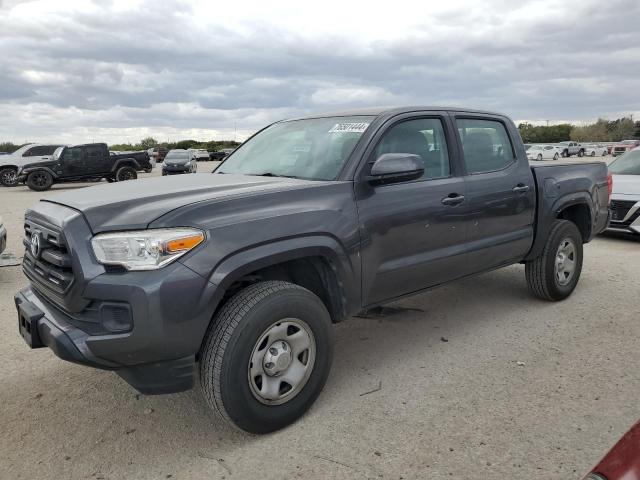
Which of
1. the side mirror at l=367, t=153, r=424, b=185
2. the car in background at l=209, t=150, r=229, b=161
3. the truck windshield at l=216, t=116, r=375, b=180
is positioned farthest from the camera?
the car in background at l=209, t=150, r=229, b=161

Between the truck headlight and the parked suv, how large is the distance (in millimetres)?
19346

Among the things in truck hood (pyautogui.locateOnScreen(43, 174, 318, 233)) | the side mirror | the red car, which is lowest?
the red car

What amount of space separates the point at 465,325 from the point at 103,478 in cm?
312

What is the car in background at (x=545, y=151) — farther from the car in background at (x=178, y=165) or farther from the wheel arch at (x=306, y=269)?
the wheel arch at (x=306, y=269)

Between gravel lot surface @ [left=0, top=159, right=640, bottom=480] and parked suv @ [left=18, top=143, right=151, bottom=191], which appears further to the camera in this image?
parked suv @ [left=18, top=143, right=151, bottom=191]

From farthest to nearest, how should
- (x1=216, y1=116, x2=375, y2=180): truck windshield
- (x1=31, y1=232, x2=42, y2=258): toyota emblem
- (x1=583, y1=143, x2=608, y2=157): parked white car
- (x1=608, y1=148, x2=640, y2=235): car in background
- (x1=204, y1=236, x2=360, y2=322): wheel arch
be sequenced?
(x1=583, y1=143, x2=608, y2=157): parked white car < (x1=608, y1=148, x2=640, y2=235): car in background < (x1=216, y1=116, x2=375, y2=180): truck windshield < (x1=31, y1=232, x2=42, y2=258): toyota emblem < (x1=204, y1=236, x2=360, y2=322): wheel arch

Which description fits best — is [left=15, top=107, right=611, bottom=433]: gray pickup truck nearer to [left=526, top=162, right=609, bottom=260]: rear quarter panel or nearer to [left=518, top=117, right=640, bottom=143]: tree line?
[left=526, top=162, right=609, bottom=260]: rear quarter panel

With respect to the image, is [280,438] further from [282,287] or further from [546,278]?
[546,278]

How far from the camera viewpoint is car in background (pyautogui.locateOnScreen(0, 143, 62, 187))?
22.1m

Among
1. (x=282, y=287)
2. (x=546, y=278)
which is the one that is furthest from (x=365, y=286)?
(x=546, y=278)

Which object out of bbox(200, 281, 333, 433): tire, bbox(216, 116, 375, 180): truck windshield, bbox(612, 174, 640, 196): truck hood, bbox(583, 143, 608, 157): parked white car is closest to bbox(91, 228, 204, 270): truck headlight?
bbox(200, 281, 333, 433): tire

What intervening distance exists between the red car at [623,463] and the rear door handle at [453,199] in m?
2.49

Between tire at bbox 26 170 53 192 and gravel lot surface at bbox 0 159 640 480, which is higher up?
tire at bbox 26 170 53 192

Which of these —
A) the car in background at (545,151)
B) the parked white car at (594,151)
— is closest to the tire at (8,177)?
the car in background at (545,151)
